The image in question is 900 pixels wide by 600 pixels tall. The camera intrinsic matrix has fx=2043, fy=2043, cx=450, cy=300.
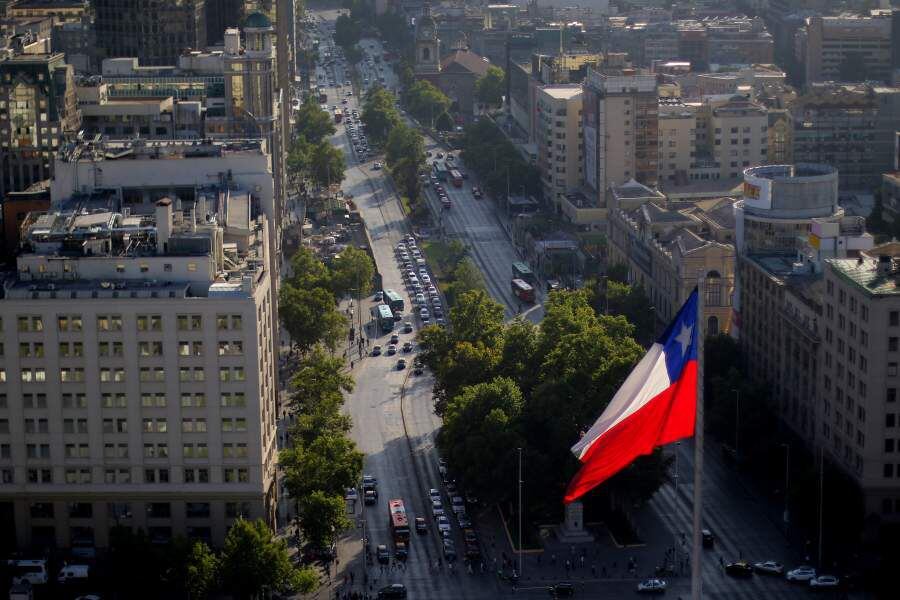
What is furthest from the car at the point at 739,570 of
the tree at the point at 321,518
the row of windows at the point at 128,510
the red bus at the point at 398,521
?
the row of windows at the point at 128,510

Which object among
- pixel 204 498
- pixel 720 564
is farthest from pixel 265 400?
pixel 720 564

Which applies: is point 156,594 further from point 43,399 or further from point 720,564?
point 720,564

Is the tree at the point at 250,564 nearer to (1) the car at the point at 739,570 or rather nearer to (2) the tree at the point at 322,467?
(2) the tree at the point at 322,467

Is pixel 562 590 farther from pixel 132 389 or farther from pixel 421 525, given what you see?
pixel 132 389

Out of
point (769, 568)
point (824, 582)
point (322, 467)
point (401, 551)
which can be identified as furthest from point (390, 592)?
point (824, 582)

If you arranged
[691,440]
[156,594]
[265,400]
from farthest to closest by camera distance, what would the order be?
[691,440] → [265,400] → [156,594]

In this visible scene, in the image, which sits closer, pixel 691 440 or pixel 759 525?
pixel 759 525

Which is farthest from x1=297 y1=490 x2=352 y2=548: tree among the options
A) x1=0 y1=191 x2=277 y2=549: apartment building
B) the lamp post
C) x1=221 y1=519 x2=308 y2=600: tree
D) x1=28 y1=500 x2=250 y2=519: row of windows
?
the lamp post

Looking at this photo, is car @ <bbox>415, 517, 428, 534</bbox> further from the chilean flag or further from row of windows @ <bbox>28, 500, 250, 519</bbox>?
the chilean flag
